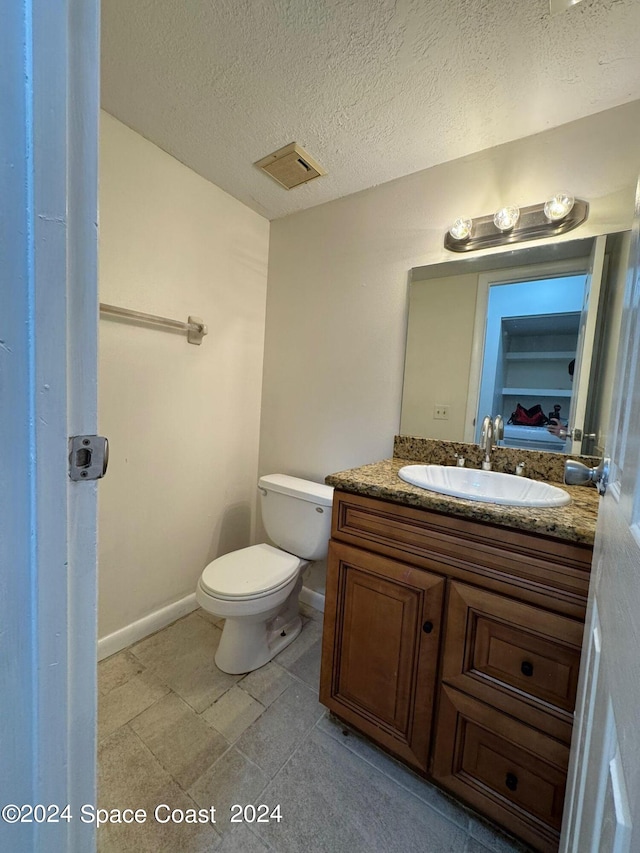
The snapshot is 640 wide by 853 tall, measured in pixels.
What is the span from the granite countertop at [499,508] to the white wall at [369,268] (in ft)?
1.87

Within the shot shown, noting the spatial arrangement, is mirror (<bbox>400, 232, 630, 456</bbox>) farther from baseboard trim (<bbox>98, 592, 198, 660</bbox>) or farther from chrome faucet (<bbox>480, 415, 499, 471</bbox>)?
baseboard trim (<bbox>98, 592, 198, 660</bbox>)

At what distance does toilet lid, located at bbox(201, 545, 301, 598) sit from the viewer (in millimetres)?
1289

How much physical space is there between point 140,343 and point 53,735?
135 cm

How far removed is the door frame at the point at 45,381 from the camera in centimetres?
36

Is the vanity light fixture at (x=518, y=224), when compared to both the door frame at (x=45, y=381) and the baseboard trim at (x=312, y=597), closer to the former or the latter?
the door frame at (x=45, y=381)

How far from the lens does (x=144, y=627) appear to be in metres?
1.58

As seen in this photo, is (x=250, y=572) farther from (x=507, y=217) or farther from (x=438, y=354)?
(x=507, y=217)

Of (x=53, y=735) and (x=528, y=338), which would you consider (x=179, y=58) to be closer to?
(x=528, y=338)

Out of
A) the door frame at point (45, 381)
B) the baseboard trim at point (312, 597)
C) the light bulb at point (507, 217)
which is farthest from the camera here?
the baseboard trim at point (312, 597)

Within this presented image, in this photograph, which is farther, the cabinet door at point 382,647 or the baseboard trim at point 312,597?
the baseboard trim at point 312,597

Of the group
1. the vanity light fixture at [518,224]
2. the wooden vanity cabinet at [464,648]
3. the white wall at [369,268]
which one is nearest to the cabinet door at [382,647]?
the wooden vanity cabinet at [464,648]

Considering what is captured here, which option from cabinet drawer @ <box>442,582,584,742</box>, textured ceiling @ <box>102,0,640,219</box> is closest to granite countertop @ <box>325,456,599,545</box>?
cabinet drawer @ <box>442,582,584,742</box>

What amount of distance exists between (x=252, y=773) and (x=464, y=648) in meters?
0.76

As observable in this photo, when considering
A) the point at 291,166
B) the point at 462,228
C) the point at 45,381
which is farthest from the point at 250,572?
the point at 291,166
